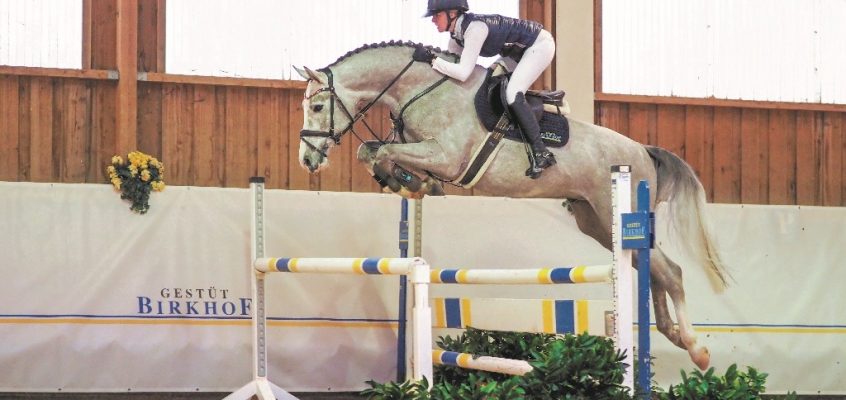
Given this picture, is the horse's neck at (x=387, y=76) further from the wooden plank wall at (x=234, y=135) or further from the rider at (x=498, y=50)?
the wooden plank wall at (x=234, y=135)

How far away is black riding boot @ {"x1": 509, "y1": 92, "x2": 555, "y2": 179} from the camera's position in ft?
17.1

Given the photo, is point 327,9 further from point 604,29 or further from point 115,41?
point 604,29

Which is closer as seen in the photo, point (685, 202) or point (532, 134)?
point (532, 134)

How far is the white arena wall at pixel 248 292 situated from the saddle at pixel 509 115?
1637 millimetres

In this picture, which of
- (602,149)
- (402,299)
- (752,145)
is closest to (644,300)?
(602,149)

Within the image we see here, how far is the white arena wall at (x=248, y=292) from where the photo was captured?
6336mm

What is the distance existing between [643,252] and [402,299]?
264cm

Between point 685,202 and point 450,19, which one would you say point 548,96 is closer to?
point 450,19

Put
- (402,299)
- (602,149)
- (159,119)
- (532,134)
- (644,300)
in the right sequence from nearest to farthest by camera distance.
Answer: (644,300) < (532,134) < (602,149) < (402,299) < (159,119)

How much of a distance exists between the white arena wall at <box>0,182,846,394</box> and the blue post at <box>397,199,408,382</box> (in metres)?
0.24

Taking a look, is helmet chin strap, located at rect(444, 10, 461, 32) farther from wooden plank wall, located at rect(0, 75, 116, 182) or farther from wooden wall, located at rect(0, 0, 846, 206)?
wooden plank wall, located at rect(0, 75, 116, 182)

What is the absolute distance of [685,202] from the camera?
→ 5.79m

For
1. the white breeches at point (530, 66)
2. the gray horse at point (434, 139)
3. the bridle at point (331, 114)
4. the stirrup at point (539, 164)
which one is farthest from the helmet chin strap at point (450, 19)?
the stirrup at point (539, 164)

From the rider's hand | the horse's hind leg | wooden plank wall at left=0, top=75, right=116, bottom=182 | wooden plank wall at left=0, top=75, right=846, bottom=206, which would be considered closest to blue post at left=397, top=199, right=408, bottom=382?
wooden plank wall at left=0, top=75, right=846, bottom=206
